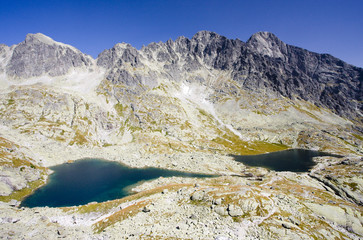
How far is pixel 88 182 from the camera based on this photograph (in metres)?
79.6

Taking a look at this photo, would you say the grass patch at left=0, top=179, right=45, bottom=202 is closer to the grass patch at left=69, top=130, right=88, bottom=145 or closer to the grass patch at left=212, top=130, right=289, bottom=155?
the grass patch at left=69, top=130, right=88, bottom=145

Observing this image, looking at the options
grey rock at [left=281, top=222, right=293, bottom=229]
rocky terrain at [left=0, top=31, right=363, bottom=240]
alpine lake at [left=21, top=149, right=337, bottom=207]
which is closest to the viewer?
grey rock at [left=281, top=222, right=293, bottom=229]

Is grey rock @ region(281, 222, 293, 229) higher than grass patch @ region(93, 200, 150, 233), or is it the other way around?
grey rock @ region(281, 222, 293, 229)

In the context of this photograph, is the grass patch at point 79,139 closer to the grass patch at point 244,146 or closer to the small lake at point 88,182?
the small lake at point 88,182

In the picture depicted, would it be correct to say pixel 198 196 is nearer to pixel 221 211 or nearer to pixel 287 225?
pixel 221 211

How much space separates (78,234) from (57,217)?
12387 mm

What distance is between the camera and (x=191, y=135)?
579 feet

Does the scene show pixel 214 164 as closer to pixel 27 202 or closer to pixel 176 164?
pixel 176 164

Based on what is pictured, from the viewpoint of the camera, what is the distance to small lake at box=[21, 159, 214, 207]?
61500 millimetres

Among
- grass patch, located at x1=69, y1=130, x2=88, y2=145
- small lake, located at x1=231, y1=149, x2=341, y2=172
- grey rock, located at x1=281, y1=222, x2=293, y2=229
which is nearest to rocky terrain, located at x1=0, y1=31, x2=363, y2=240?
grey rock, located at x1=281, y1=222, x2=293, y2=229

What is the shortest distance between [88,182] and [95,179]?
4.43 meters

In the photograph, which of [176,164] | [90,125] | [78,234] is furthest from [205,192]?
[90,125]

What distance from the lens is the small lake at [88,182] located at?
61500mm

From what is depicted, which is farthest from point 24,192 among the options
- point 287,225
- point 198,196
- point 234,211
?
point 287,225
